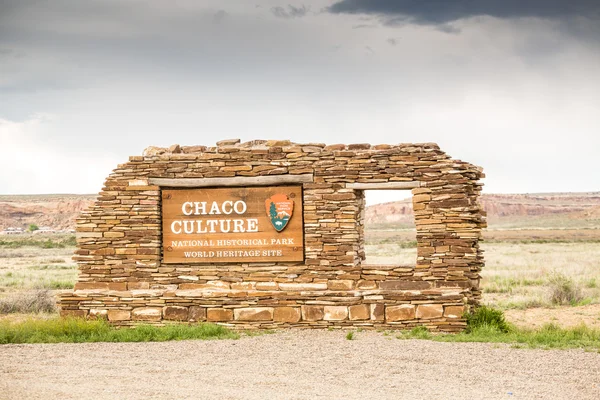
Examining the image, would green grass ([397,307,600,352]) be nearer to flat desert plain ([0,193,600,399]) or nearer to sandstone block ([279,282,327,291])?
flat desert plain ([0,193,600,399])

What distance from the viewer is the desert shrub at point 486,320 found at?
12938 mm

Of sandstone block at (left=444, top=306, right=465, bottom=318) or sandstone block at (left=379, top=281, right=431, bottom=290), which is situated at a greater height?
sandstone block at (left=379, top=281, right=431, bottom=290)

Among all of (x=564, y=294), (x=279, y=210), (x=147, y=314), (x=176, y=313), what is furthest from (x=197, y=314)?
(x=564, y=294)

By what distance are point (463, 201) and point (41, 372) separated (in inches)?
268

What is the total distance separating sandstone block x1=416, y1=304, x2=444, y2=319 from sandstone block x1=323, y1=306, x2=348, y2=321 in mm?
1168

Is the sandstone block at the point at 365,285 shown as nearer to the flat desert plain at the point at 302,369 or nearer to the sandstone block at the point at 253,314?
the flat desert plain at the point at 302,369

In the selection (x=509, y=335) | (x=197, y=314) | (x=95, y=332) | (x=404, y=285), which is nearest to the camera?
(x=509, y=335)

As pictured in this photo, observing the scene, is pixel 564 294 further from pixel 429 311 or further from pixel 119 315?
pixel 119 315

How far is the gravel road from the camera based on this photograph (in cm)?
873

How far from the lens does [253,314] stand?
13297 mm

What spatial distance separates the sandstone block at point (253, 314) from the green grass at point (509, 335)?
2196mm

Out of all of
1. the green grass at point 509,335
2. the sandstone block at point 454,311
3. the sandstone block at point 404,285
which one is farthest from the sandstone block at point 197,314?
the sandstone block at point 454,311

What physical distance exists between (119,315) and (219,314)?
1.71m

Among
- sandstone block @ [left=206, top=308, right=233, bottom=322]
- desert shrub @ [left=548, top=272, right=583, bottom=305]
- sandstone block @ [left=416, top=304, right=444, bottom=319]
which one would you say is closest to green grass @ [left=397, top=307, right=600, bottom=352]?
sandstone block @ [left=416, top=304, right=444, bottom=319]
